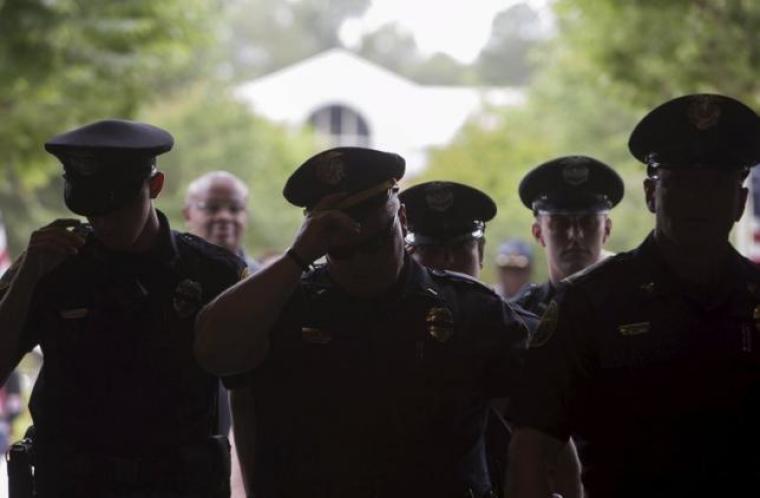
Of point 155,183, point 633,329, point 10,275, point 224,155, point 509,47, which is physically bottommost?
point 633,329

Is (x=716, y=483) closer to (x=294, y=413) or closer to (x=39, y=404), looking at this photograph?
(x=294, y=413)

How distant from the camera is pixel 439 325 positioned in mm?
4520

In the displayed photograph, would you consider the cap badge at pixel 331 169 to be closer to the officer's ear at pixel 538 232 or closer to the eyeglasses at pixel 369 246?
the eyeglasses at pixel 369 246

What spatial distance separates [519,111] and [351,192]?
4180 cm

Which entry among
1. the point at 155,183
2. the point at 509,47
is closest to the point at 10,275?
the point at 155,183

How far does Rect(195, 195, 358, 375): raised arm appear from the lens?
4230mm

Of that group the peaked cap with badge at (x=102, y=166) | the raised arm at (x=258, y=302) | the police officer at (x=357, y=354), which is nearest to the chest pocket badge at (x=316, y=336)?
the police officer at (x=357, y=354)

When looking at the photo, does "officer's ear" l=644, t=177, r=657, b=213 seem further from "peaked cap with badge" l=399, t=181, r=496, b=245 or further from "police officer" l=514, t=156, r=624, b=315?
"police officer" l=514, t=156, r=624, b=315

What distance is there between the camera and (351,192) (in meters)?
4.39

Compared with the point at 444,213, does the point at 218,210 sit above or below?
above

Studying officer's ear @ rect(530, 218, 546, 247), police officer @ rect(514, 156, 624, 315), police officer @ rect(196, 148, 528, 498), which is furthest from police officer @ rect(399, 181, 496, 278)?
police officer @ rect(196, 148, 528, 498)

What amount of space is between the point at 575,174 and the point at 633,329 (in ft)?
7.63

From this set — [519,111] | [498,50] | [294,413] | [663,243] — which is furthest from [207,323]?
[498,50]

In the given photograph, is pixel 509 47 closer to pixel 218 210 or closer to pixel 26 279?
pixel 218 210
